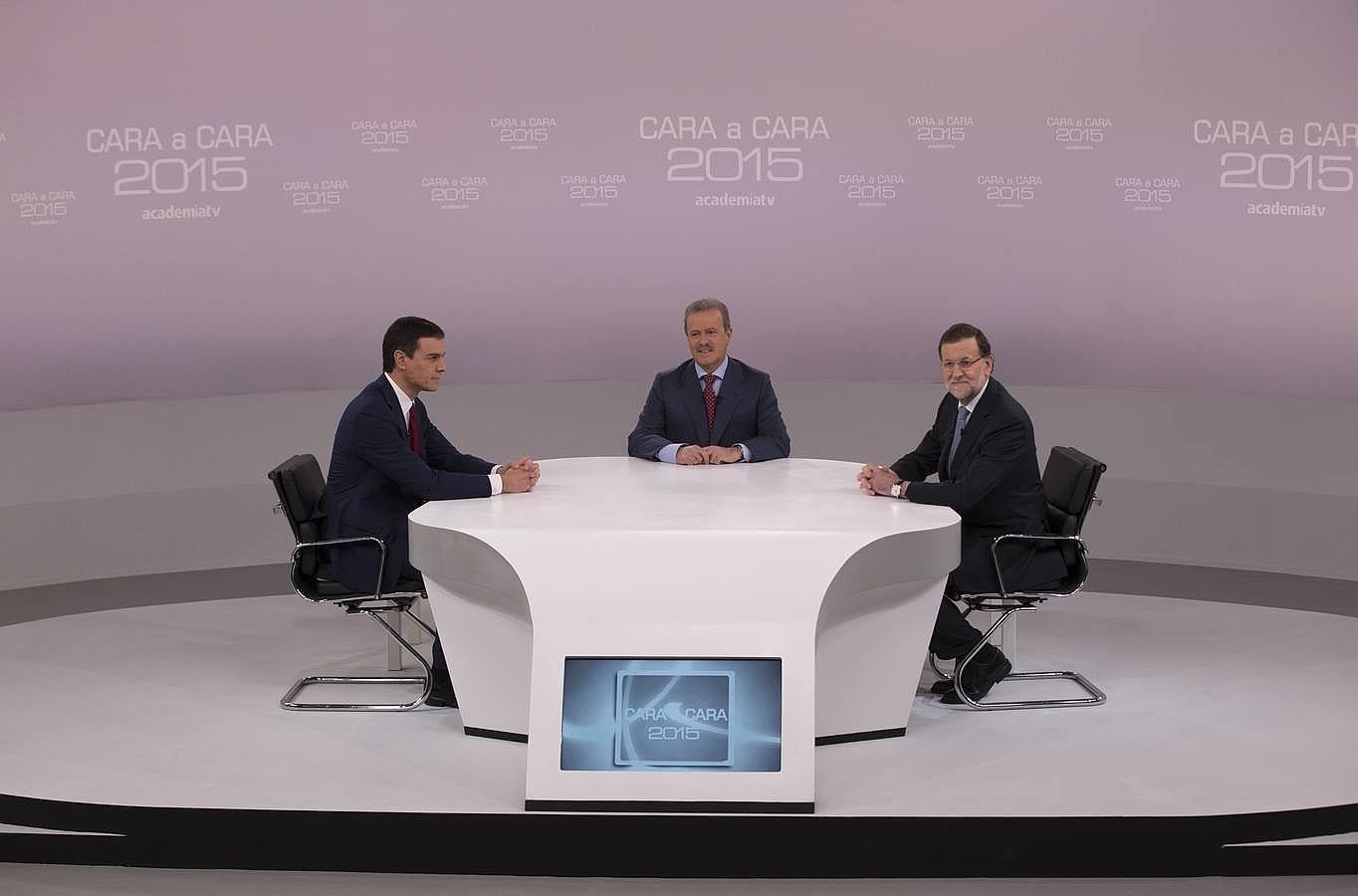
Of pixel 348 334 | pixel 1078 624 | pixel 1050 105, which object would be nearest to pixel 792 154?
pixel 1050 105

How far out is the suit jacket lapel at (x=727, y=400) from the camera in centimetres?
514

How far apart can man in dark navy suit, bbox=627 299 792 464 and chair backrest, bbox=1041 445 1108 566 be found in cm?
97

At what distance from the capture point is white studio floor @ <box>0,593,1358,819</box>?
3467mm

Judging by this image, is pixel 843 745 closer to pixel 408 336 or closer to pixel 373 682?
pixel 373 682

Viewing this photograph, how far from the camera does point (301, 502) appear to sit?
14.7 feet

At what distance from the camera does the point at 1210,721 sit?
413cm

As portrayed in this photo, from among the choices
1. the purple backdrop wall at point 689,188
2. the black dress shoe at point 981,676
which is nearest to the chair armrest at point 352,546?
the black dress shoe at point 981,676

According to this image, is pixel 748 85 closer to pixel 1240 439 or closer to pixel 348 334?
pixel 348 334

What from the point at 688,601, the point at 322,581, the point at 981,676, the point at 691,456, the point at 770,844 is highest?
the point at 691,456

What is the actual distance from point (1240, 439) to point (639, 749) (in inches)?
180

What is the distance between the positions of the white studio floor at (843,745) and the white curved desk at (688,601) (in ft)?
0.42

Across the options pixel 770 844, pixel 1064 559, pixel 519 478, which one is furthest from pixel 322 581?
pixel 1064 559

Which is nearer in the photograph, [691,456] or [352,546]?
[352,546]

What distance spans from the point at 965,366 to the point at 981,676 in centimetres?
94
